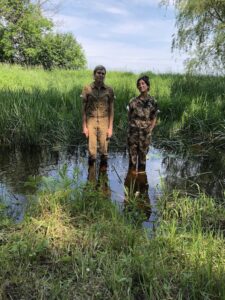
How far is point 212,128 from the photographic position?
9109mm

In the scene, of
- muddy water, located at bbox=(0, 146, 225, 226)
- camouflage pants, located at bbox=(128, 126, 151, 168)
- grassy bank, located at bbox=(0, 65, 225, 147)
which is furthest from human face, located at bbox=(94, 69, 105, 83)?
grassy bank, located at bbox=(0, 65, 225, 147)

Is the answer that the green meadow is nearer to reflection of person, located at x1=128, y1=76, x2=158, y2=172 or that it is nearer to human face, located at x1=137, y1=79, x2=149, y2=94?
reflection of person, located at x1=128, y1=76, x2=158, y2=172

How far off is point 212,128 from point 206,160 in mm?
1551

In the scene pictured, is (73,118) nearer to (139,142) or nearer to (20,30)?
(139,142)

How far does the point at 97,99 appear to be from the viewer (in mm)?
6363

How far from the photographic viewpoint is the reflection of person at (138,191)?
5060 mm

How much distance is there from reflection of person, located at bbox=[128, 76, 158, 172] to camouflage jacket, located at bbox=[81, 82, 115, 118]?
0.38m

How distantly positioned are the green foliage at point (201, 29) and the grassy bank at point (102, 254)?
13403 millimetres

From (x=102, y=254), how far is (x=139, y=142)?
10.8 feet

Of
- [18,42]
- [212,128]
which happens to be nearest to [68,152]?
[212,128]

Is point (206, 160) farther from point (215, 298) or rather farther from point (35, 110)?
point (215, 298)

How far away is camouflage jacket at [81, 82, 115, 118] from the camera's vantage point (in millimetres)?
6309

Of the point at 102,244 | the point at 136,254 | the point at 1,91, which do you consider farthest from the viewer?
the point at 1,91

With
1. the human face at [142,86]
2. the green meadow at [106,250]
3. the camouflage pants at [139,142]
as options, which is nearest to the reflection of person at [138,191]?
the green meadow at [106,250]
